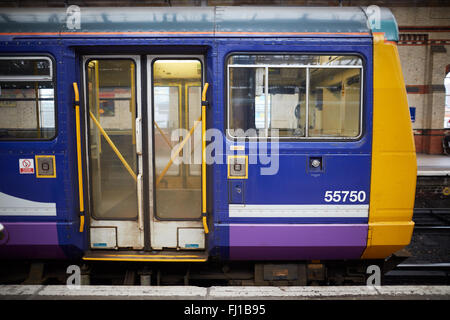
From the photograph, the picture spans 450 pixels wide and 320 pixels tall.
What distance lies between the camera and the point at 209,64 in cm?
352

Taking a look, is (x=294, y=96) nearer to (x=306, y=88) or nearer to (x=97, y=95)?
(x=306, y=88)

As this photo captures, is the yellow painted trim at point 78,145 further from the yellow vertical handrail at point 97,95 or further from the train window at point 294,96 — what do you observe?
the train window at point 294,96

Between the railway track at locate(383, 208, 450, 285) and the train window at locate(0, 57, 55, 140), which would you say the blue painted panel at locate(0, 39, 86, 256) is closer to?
the train window at locate(0, 57, 55, 140)

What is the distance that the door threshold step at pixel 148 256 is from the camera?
12.0 ft

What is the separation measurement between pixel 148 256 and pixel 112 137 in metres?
1.54

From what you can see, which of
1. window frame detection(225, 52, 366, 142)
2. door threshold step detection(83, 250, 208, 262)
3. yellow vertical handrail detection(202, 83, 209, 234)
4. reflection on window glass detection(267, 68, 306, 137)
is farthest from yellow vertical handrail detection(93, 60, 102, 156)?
reflection on window glass detection(267, 68, 306, 137)

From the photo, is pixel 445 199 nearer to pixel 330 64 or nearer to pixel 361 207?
pixel 361 207

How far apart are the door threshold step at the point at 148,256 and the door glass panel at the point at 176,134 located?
0.44m

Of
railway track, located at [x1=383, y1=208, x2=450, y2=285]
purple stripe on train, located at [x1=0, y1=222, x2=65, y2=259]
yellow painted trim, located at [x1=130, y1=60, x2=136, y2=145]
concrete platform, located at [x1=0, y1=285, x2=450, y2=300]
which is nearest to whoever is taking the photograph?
concrete platform, located at [x1=0, y1=285, x2=450, y2=300]

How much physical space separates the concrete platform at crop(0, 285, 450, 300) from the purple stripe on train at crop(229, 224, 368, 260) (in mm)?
511

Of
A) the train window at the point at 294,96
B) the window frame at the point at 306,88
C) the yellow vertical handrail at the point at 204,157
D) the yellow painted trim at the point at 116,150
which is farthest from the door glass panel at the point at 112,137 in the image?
the train window at the point at 294,96

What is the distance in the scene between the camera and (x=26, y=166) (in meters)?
3.57

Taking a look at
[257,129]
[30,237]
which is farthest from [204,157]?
[30,237]

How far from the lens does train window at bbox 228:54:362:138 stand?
3482 mm
